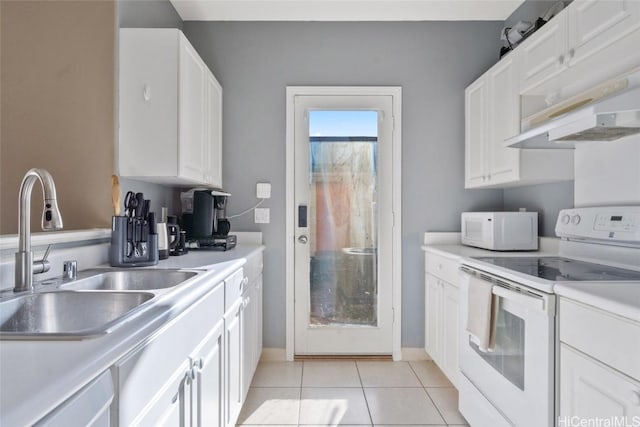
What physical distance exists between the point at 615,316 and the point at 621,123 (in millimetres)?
845

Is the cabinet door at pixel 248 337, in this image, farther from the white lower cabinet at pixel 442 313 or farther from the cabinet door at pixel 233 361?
the white lower cabinet at pixel 442 313

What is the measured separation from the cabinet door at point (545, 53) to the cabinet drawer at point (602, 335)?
4.19 feet

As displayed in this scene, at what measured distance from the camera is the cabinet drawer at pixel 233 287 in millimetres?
1646

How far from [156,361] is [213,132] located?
2.01 metres

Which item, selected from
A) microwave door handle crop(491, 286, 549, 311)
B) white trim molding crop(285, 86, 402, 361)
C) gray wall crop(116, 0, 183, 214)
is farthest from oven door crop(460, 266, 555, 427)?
gray wall crop(116, 0, 183, 214)

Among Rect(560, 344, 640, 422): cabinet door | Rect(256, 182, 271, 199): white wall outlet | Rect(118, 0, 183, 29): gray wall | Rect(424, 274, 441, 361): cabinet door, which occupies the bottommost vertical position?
Rect(424, 274, 441, 361): cabinet door

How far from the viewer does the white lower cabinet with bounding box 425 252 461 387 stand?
228 cm

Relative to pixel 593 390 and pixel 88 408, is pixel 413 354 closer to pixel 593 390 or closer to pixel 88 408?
pixel 593 390

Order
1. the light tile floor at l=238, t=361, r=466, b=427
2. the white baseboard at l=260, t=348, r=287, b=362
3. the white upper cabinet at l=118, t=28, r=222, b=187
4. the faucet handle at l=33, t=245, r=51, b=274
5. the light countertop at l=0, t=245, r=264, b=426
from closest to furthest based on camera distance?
Result: the light countertop at l=0, t=245, r=264, b=426 → the faucet handle at l=33, t=245, r=51, b=274 → the white upper cabinet at l=118, t=28, r=222, b=187 → the light tile floor at l=238, t=361, r=466, b=427 → the white baseboard at l=260, t=348, r=287, b=362

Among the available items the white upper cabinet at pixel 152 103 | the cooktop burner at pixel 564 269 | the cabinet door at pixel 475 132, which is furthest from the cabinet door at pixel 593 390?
the white upper cabinet at pixel 152 103

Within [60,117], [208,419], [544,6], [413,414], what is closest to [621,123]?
[544,6]

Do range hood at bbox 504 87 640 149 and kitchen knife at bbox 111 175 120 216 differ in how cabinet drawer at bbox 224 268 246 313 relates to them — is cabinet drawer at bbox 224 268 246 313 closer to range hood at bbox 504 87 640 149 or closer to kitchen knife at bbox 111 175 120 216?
kitchen knife at bbox 111 175 120 216

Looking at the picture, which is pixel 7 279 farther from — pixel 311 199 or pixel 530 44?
pixel 530 44

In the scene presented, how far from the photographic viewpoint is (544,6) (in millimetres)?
2516
